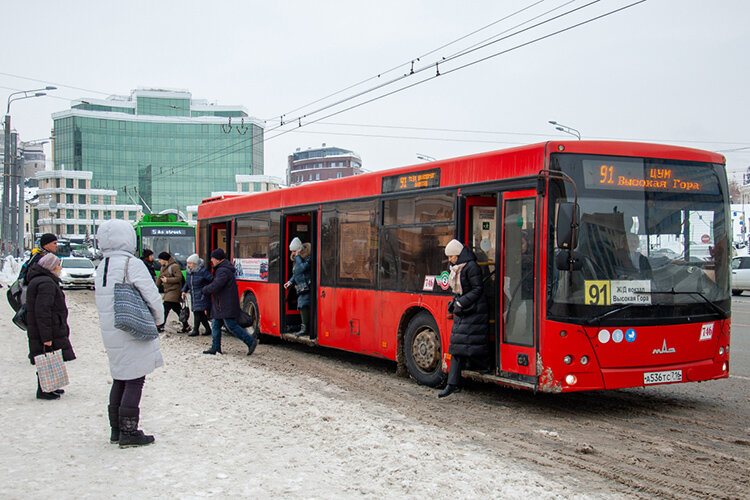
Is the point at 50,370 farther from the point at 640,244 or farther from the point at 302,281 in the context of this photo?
the point at 640,244

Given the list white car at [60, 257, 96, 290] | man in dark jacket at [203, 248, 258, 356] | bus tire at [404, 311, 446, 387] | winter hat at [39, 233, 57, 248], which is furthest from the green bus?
bus tire at [404, 311, 446, 387]

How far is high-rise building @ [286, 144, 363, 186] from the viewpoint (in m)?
151

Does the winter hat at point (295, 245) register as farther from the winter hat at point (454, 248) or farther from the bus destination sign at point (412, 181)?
the winter hat at point (454, 248)

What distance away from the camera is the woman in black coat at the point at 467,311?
8000mm

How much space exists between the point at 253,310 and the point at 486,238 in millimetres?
6960

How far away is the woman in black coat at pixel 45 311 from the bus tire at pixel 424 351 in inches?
167

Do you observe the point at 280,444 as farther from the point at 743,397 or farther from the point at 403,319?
the point at 743,397

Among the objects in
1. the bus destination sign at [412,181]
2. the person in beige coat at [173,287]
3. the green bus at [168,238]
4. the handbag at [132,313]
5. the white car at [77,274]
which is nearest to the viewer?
the handbag at [132,313]

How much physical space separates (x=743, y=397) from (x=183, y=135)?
4978 inches

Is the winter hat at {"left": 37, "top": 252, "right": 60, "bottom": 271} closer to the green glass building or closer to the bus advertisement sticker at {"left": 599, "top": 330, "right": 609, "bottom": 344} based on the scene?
the bus advertisement sticker at {"left": 599, "top": 330, "right": 609, "bottom": 344}

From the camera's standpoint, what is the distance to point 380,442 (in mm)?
6145

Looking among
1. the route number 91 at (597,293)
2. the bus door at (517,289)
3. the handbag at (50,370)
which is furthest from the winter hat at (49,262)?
the route number 91 at (597,293)

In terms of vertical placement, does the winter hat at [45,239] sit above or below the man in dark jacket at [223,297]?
above

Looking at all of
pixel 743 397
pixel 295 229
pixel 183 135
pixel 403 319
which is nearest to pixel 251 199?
pixel 295 229
